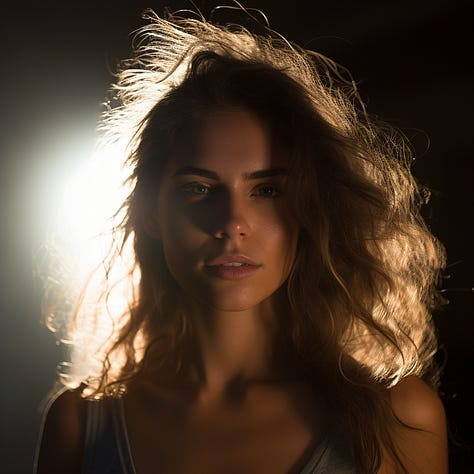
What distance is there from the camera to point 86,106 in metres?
2.48

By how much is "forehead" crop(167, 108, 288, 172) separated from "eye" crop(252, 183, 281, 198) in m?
0.04

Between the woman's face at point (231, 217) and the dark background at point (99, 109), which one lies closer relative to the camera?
the woman's face at point (231, 217)

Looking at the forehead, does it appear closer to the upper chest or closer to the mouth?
the mouth

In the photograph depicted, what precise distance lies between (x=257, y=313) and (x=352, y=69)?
82 cm

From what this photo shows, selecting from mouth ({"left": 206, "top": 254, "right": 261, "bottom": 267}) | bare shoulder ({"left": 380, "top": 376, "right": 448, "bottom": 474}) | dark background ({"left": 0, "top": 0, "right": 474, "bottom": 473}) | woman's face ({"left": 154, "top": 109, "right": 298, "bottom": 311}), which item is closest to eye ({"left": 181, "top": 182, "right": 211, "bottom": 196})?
woman's face ({"left": 154, "top": 109, "right": 298, "bottom": 311})

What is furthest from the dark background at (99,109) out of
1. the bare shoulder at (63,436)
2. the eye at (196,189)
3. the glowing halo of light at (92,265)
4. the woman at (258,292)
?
the bare shoulder at (63,436)

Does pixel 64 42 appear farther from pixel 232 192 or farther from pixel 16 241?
pixel 232 192

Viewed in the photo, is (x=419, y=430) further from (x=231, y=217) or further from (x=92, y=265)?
(x=92, y=265)

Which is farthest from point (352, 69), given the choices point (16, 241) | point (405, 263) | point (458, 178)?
point (16, 241)

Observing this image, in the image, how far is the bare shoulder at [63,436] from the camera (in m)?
1.72

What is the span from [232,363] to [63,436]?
13.9 inches

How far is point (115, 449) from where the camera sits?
1662mm

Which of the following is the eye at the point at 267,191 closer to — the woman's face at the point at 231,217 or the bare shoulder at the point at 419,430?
the woman's face at the point at 231,217

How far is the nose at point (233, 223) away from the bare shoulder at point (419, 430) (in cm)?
41
